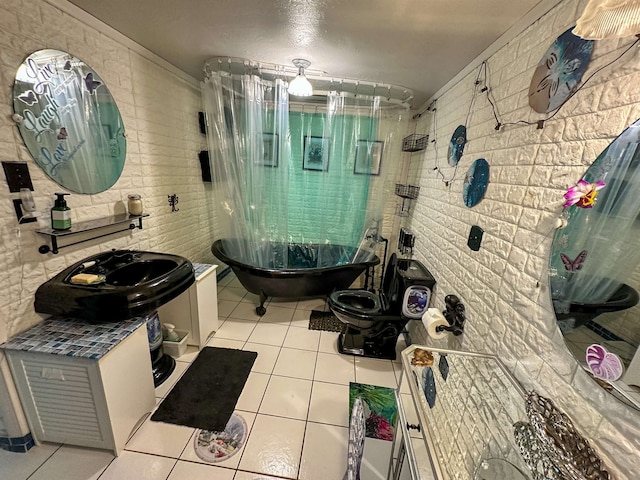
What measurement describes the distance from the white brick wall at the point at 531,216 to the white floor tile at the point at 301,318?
4.65 feet

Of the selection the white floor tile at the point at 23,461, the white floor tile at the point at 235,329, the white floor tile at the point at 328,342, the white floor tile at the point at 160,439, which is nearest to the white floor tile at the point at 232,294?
the white floor tile at the point at 235,329

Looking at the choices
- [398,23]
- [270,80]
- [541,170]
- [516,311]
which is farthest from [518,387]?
[270,80]

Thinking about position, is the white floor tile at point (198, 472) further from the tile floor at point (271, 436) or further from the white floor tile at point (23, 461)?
the white floor tile at point (23, 461)

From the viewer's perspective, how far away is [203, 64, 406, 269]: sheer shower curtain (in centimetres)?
226

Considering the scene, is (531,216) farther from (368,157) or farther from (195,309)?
(195,309)

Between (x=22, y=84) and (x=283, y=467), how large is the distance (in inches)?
94.3

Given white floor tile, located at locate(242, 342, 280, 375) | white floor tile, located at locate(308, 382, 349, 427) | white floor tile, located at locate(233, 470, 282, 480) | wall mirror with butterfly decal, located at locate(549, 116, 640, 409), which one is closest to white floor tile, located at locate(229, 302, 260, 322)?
white floor tile, located at locate(242, 342, 280, 375)

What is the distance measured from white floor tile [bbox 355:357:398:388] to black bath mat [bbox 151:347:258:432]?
90cm

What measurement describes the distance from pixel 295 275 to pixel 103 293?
4.78 feet

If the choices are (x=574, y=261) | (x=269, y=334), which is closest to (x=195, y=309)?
(x=269, y=334)

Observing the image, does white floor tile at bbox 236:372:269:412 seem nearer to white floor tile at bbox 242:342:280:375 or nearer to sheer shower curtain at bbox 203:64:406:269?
white floor tile at bbox 242:342:280:375

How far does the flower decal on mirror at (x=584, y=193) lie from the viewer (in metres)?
0.85

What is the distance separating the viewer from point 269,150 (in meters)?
2.35

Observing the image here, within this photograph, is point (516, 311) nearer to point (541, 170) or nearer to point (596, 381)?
point (596, 381)
